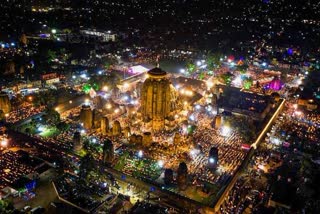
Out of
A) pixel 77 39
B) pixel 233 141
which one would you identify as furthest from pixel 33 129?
pixel 77 39

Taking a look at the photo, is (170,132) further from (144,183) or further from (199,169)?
(144,183)

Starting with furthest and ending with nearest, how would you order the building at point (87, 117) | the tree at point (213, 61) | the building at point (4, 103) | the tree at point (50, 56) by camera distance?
the tree at point (213, 61) → the tree at point (50, 56) → the building at point (4, 103) → the building at point (87, 117)

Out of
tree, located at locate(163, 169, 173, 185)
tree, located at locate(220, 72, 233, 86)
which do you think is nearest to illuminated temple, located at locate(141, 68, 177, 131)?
tree, located at locate(163, 169, 173, 185)

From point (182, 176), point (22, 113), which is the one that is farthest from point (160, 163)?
point (22, 113)

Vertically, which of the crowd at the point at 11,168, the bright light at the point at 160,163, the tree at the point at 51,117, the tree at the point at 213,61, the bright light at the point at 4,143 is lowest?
the bright light at the point at 160,163

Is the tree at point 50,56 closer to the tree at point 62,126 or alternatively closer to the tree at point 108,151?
the tree at point 62,126

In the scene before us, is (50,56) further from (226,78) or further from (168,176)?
(168,176)

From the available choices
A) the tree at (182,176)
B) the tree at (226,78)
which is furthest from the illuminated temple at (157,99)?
the tree at (226,78)

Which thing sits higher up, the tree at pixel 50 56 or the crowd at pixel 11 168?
the tree at pixel 50 56
